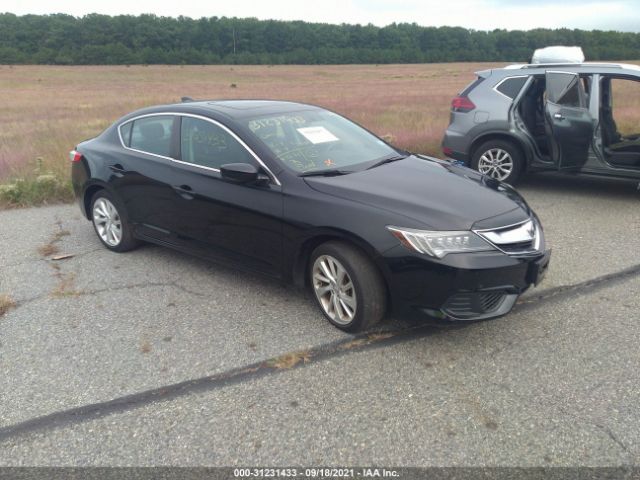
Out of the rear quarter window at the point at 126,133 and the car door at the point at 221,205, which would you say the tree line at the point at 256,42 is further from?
the car door at the point at 221,205

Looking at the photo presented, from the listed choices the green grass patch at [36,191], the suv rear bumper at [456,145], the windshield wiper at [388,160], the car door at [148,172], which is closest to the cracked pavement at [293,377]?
the car door at [148,172]

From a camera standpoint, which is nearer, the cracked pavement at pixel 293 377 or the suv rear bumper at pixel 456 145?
the cracked pavement at pixel 293 377

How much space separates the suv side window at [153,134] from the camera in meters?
4.81

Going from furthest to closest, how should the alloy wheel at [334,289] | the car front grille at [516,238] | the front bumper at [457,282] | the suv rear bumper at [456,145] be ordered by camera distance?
the suv rear bumper at [456,145] → the alloy wheel at [334,289] → the car front grille at [516,238] → the front bumper at [457,282]

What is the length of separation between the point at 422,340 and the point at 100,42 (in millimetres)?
99293

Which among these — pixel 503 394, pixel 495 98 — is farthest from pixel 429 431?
pixel 495 98

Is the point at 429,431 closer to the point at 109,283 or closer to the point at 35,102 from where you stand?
the point at 109,283

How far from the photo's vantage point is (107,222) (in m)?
5.46

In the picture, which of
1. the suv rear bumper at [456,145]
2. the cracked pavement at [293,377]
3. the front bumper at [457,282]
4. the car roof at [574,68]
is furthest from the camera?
the suv rear bumper at [456,145]

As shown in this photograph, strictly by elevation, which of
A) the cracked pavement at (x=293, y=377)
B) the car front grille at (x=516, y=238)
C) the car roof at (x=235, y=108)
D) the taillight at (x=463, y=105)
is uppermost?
the car roof at (x=235, y=108)

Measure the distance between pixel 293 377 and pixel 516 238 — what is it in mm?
1647

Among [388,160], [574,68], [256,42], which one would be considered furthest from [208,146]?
[256,42]

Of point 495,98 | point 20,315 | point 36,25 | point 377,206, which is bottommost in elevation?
point 20,315

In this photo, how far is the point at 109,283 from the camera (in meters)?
4.73
